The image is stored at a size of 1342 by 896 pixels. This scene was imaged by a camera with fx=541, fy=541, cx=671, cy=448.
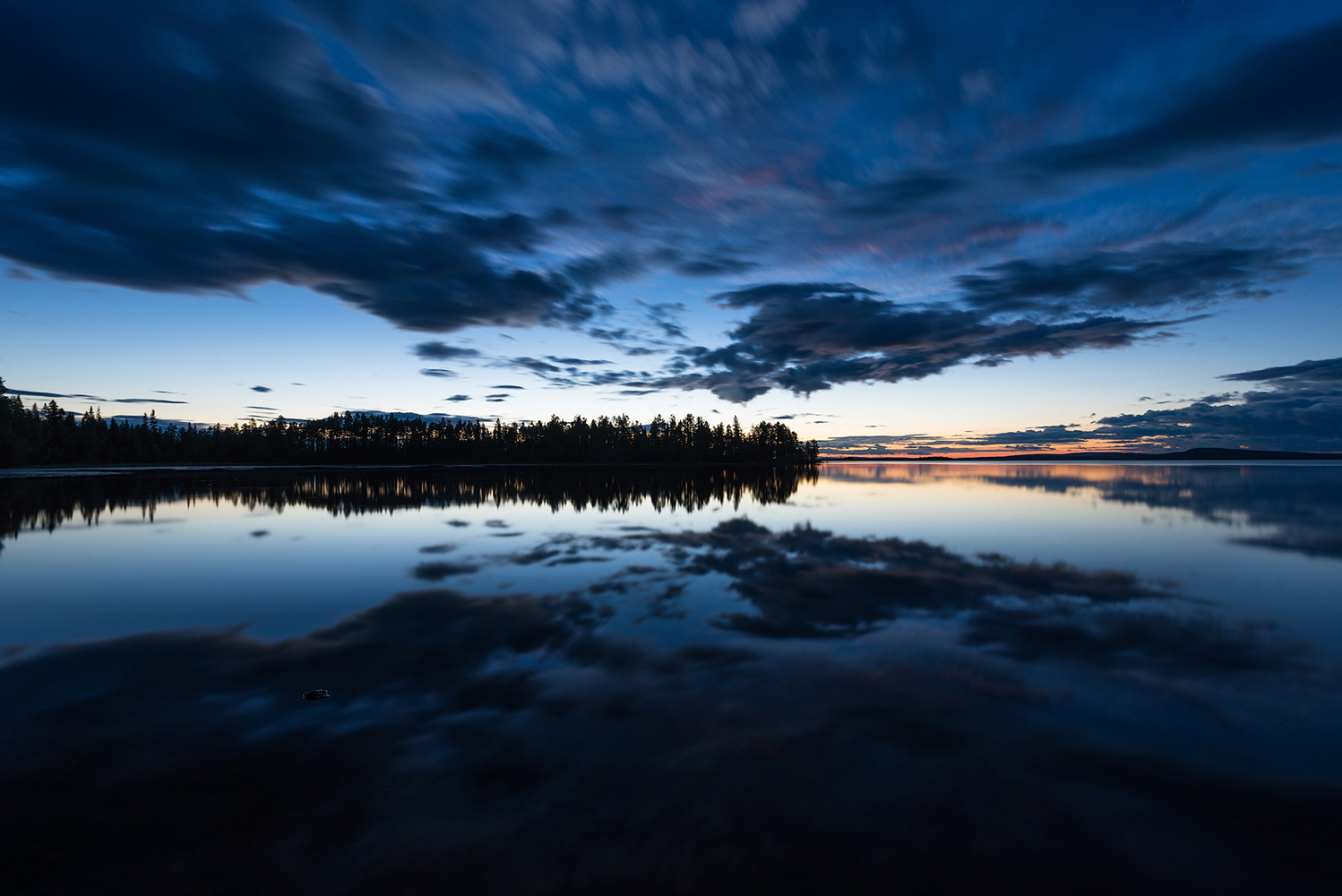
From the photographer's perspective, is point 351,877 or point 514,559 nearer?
point 351,877

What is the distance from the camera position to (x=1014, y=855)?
179 inches

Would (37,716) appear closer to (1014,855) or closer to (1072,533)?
(1014,855)

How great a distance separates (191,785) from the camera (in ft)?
17.9

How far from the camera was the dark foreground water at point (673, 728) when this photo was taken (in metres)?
4.48

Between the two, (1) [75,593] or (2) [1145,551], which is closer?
(1) [75,593]

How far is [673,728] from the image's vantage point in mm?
6613

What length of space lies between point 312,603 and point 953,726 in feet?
43.1

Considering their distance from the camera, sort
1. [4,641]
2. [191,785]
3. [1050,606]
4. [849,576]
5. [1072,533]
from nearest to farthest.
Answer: [191,785], [4,641], [1050,606], [849,576], [1072,533]

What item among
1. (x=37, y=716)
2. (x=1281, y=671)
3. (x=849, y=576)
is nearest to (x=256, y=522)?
(x=37, y=716)

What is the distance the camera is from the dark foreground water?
448cm

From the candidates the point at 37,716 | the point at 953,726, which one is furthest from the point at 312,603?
the point at 953,726

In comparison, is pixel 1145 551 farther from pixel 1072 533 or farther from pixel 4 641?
pixel 4 641

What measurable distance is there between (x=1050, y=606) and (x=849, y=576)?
453 centimetres

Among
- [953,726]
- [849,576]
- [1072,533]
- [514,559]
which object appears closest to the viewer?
[953,726]
